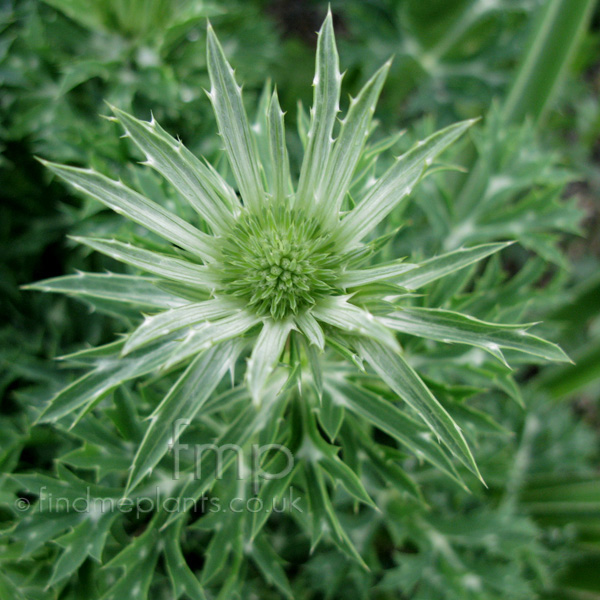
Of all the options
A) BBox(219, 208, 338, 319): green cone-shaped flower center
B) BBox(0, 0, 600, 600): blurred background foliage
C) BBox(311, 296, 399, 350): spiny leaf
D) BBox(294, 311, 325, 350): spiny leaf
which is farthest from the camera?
BBox(0, 0, 600, 600): blurred background foliage

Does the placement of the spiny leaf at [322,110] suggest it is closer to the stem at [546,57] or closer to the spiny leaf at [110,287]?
the spiny leaf at [110,287]

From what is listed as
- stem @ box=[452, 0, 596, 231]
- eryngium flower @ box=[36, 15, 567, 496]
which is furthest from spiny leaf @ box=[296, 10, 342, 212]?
stem @ box=[452, 0, 596, 231]

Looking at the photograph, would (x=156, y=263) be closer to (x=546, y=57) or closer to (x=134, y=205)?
(x=134, y=205)

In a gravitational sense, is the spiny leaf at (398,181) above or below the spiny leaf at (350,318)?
above

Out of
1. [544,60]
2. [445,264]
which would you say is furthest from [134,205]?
[544,60]

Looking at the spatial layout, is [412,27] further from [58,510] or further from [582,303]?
[58,510]

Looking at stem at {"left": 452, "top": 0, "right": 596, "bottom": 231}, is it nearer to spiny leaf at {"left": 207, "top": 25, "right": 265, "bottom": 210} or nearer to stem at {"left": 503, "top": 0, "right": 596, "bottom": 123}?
stem at {"left": 503, "top": 0, "right": 596, "bottom": 123}

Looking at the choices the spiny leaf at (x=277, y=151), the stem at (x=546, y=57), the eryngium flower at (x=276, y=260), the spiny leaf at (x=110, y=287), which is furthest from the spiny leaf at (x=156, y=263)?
the stem at (x=546, y=57)

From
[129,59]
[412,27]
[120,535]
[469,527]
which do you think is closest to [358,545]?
[469,527]
